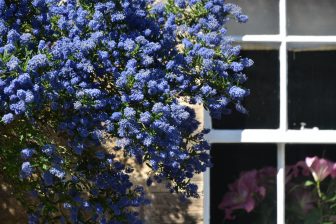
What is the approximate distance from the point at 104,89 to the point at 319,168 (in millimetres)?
1575

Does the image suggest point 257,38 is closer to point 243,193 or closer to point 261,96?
point 261,96

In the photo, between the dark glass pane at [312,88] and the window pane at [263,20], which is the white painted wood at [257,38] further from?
the dark glass pane at [312,88]

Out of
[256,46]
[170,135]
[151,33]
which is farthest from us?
[256,46]

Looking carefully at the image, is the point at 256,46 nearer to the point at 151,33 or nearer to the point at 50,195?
the point at 151,33

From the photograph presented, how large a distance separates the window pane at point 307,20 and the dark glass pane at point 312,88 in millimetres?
122

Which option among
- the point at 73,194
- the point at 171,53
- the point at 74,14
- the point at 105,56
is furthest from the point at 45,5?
the point at 73,194

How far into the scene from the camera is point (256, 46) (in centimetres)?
466

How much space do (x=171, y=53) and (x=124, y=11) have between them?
307 mm

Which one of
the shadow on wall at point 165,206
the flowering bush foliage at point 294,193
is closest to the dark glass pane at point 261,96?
the flowering bush foliage at point 294,193

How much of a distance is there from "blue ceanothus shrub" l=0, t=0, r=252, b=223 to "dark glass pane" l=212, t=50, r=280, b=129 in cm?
71

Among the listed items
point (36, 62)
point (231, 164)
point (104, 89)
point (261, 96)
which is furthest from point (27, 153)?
point (261, 96)

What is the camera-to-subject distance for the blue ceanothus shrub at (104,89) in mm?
3438

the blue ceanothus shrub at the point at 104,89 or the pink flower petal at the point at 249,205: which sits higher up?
the blue ceanothus shrub at the point at 104,89

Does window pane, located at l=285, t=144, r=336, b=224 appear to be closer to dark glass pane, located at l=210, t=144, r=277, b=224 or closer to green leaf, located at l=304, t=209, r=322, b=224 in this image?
A: green leaf, located at l=304, t=209, r=322, b=224
